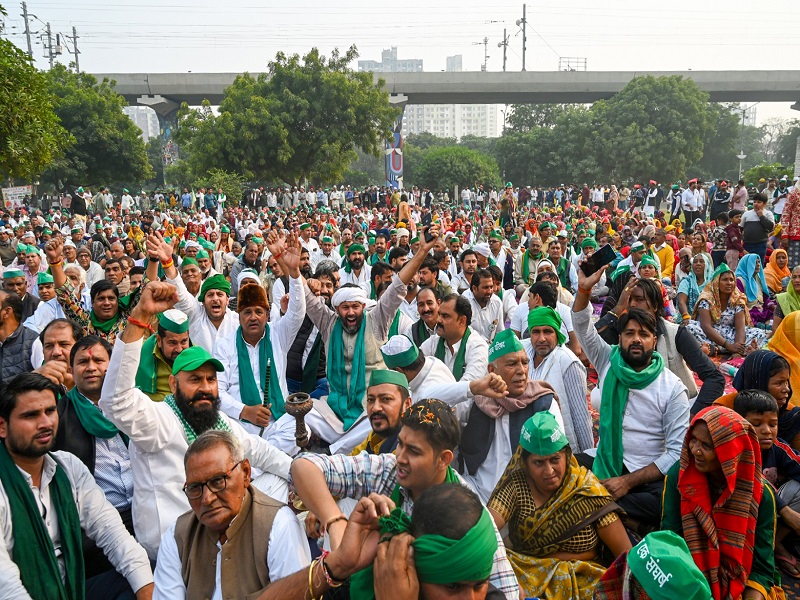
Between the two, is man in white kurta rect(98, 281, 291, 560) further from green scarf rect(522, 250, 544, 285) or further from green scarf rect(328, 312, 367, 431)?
green scarf rect(522, 250, 544, 285)

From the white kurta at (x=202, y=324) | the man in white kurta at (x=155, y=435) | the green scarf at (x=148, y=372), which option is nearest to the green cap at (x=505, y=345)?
the man in white kurta at (x=155, y=435)

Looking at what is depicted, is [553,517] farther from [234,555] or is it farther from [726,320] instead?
[726,320]

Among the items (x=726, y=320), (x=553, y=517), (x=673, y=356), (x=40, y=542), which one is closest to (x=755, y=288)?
(x=726, y=320)

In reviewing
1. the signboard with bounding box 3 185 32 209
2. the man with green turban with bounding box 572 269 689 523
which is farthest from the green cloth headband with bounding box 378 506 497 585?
the signboard with bounding box 3 185 32 209

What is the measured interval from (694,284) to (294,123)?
23.2m

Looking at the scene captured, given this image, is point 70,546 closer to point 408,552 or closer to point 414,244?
point 408,552

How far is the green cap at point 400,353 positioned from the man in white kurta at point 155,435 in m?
0.91

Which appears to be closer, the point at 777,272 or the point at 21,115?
the point at 777,272

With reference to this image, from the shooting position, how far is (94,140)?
31.9 m

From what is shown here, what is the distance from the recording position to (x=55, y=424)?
112 inches

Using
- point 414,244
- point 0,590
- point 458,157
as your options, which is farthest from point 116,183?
point 0,590

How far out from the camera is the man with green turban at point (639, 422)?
3535 mm

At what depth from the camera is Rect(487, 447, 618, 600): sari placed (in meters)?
2.86

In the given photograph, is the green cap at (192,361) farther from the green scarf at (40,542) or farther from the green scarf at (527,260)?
the green scarf at (527,260)
